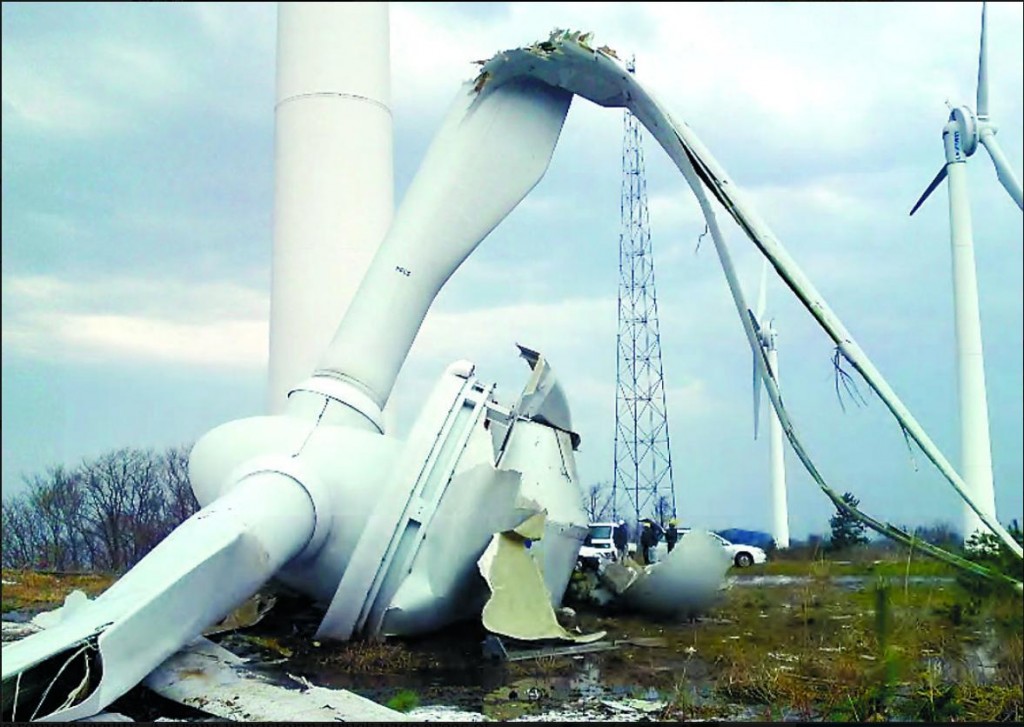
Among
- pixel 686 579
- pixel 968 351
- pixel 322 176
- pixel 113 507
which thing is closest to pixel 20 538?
pixel 113 507

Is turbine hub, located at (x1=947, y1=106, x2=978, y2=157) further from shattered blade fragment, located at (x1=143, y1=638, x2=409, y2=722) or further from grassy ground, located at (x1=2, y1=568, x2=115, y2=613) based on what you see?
grassy ground, located at (x1=2, y1=568, x2=115, y2=613)

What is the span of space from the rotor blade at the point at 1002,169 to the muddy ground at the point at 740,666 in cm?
965

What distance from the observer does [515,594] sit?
35.9ft

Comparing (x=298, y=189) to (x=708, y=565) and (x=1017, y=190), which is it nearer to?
(x=708, y=565)

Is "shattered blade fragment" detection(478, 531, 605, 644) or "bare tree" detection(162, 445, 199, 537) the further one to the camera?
"bare tree" detection(162, 445, 199, 537)

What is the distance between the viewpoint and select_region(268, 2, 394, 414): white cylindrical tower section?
17.9m

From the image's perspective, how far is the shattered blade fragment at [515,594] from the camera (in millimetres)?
10734

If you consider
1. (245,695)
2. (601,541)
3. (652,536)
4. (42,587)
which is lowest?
(42,587)

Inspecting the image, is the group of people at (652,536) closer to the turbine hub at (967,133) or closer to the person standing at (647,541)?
the person standing at (647,541)

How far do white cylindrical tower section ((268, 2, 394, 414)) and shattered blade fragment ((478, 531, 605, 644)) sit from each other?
25.2 feet

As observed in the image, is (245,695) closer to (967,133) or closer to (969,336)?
(969,336)

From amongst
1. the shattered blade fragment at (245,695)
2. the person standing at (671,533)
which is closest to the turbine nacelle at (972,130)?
the person standing at (671,533)

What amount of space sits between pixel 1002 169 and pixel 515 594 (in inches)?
553

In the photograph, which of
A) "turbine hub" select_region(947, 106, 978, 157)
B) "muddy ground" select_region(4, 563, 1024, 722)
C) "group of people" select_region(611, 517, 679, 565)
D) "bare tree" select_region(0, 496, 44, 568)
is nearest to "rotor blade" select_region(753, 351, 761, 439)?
"muddy ground" select_region(4, 563, 1024, 722)
